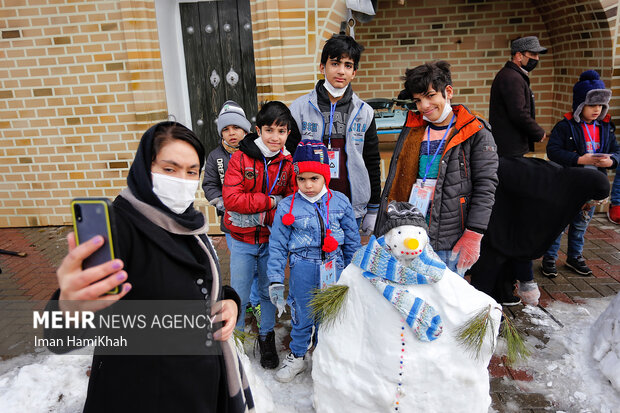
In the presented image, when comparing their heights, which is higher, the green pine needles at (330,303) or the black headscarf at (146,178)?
the black headscarf at (146,178)

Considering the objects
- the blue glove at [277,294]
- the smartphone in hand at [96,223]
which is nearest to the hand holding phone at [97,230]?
Answer: the smartphone in hand at [96,223]

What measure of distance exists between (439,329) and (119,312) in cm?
154

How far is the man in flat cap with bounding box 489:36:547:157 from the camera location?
403cm

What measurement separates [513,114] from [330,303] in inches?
108

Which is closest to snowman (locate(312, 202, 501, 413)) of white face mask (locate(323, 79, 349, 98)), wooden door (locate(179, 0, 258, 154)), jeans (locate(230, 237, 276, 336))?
jeans (locate(230, 237, 276, 336))

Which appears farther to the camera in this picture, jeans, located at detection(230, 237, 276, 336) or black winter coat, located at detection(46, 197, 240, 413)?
jeans, located at detection(230, 237, 276, 336)

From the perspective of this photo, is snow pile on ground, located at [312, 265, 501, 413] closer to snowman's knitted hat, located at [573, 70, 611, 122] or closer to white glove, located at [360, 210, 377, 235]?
white glove, located at [360, 210, 377, 235]

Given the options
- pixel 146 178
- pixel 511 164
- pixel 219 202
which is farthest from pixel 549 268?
pixel 146 178

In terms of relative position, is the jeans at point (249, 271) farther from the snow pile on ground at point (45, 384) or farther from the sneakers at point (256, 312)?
the snow pile on ground at point (45, 384)

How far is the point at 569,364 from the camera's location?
308 centimetres

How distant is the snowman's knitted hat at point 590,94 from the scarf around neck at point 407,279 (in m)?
2.80

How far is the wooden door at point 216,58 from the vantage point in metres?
5.73

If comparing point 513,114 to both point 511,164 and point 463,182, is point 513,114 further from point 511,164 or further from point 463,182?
point 463,182

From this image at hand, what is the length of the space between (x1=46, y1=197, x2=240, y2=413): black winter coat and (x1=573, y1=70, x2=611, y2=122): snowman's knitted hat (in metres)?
4.03
